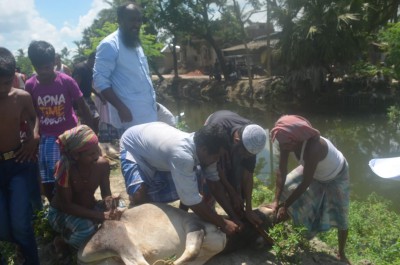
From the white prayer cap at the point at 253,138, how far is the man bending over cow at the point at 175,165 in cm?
28

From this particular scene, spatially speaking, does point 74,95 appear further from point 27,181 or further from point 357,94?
point 357,94

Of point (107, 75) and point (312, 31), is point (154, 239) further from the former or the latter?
point (312, 31)

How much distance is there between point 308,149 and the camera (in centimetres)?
380

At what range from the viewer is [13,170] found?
3.18m

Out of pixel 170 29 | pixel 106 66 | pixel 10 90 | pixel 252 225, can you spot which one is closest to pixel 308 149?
pixel 252 225

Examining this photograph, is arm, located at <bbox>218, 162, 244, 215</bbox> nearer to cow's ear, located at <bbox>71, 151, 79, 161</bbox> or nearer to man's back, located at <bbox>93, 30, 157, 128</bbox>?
man's back, located at <bbox>93, 30, 157, 128</bbox>

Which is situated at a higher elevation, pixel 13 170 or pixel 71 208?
pixel 13 170

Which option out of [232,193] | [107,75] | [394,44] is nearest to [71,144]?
[107,75]

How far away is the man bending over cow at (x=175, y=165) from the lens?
3186 millimetres

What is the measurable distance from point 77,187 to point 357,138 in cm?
1354

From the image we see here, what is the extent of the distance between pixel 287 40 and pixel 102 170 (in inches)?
740

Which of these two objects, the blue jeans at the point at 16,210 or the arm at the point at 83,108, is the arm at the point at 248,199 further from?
the blue jeans at the point at 16,210

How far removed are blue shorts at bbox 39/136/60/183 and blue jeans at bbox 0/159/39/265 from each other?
2.35 feet

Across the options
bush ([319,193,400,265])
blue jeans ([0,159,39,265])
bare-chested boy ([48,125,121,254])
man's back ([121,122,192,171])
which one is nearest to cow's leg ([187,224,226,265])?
man's back ([121,122,192,171])
